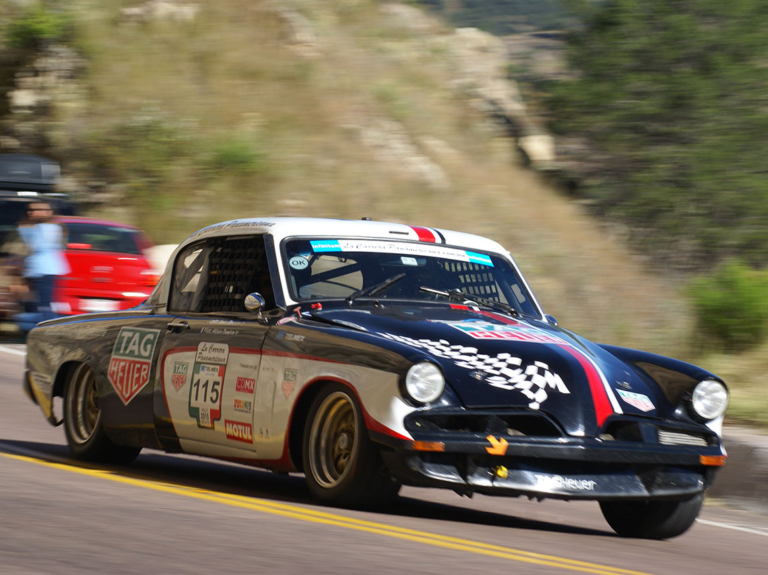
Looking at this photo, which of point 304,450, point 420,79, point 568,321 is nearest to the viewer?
point 304,450

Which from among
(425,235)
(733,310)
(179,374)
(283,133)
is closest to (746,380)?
(733,310)

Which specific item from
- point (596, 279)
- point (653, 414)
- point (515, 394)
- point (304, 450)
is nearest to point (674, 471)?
point (653, 414)

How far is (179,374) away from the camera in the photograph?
6.89 meters

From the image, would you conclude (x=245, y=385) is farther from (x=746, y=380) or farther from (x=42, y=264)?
(x=42, y=264)

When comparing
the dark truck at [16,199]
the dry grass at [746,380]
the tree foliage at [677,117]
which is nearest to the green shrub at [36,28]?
the dark truck at [16,199]

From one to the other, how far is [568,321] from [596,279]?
3.44m

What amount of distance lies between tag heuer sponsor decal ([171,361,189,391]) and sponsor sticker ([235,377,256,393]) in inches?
22.0

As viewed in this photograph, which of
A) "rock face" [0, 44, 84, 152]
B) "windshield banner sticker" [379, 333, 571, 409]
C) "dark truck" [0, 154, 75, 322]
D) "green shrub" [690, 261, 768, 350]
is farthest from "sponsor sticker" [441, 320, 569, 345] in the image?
"rock face" [0, 44, 84, 152]

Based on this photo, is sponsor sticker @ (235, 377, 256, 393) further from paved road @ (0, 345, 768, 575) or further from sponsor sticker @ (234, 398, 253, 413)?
paved road @ (0, 345, 768, 575)

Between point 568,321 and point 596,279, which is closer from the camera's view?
point 568,321

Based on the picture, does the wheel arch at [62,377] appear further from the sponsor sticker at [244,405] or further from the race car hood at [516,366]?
the race car hood at [516,366]

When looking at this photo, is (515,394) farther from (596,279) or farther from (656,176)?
(656,176)

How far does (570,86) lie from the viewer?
25031 millimetres

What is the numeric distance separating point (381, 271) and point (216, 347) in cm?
101
